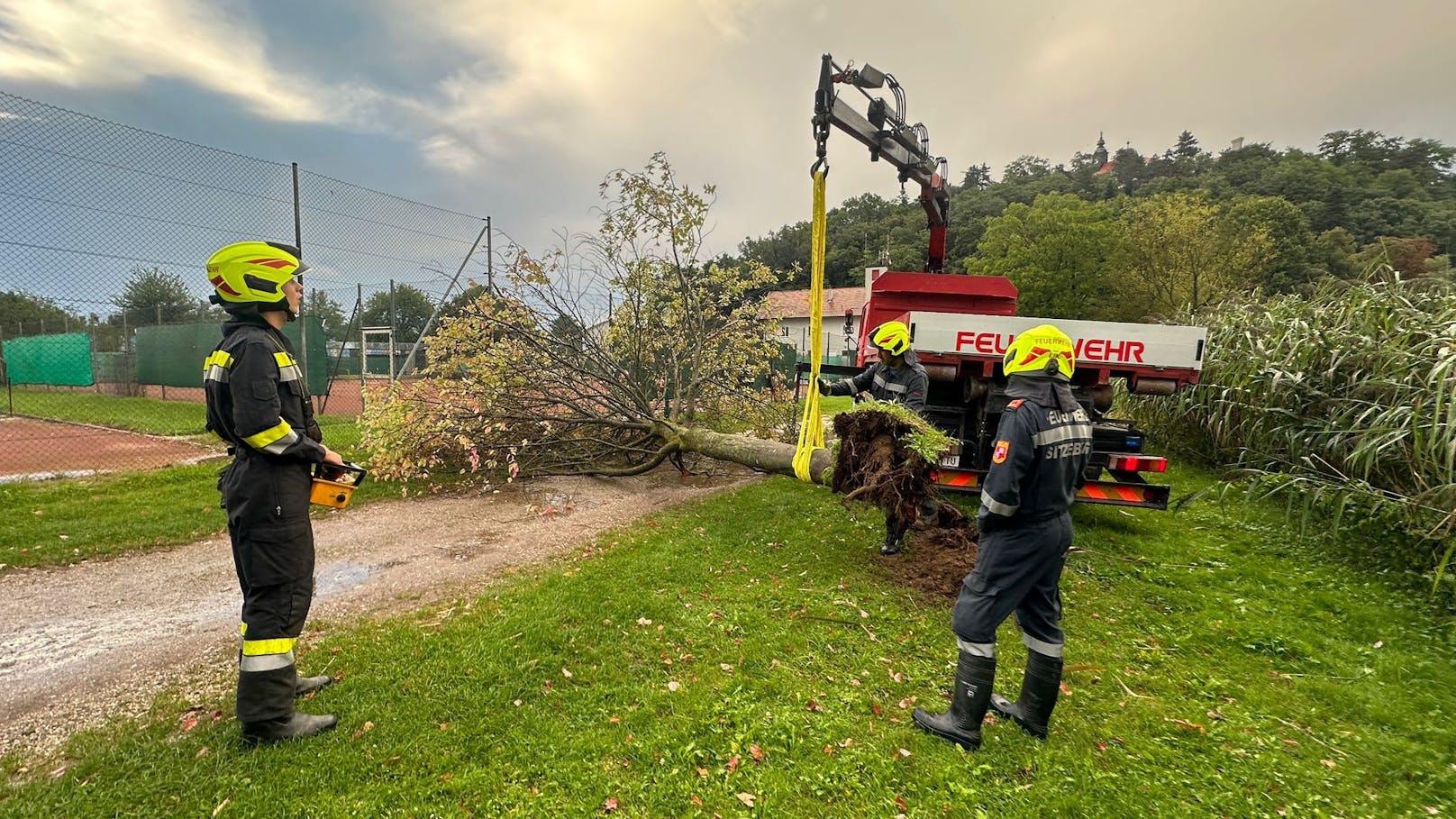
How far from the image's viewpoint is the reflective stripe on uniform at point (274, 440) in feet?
7.74

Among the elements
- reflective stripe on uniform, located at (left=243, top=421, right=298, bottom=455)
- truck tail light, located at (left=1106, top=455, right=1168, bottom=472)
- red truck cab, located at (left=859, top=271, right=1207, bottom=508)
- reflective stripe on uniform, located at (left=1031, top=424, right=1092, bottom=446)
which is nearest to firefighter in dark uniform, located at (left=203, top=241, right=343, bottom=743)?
reflective stripe on uniform, located at (left=243, top=421, right=298, bottom=455)

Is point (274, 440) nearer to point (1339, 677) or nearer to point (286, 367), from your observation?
point (286, 367)

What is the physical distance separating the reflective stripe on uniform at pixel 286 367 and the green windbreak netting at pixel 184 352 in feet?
36.0

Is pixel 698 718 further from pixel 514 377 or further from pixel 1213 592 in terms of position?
pixel 514 377

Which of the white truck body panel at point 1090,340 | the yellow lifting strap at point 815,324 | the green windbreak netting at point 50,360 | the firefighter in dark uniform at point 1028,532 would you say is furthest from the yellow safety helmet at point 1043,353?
the green windbreak netting at point 50,360

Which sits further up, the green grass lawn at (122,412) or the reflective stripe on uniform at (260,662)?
the green grass lawn at (122,412)

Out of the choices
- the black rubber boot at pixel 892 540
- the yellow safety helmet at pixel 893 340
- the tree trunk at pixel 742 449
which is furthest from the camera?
the tree trunk at pixel 742 449

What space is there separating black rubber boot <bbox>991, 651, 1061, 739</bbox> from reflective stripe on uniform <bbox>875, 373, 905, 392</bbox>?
7.61 ft

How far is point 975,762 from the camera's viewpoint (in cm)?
255

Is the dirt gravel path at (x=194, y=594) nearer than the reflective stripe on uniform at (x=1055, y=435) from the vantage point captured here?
No

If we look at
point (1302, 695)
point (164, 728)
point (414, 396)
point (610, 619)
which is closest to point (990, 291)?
point (1302, 695)

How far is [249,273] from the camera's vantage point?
2.48 meters

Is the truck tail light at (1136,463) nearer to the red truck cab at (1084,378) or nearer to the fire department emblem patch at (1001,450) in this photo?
the red truck cab at (1084,378)

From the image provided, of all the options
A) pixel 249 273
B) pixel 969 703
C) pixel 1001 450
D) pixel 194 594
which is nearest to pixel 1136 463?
pixel 1001 450
